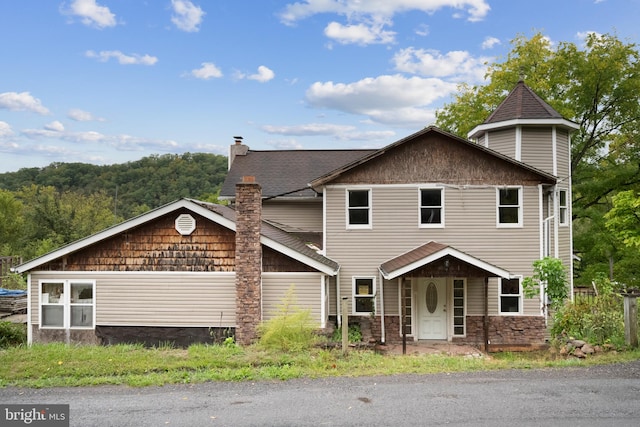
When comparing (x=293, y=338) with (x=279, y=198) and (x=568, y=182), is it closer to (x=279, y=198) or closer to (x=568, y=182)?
(x=279, y=198)

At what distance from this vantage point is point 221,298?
40.7 ft

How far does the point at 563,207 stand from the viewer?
1565 centimetres

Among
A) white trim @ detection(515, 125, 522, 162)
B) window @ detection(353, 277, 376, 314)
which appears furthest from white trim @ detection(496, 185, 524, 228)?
window @ detection(353, 277, 376, 314)

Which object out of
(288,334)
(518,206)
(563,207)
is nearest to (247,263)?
(288,334)

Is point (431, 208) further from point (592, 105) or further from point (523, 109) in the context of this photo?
point (592, 105)

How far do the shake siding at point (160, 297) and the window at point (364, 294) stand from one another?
173 inches

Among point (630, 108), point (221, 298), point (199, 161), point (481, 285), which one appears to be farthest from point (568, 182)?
point (199, 161)

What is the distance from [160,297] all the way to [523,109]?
13.6 meters

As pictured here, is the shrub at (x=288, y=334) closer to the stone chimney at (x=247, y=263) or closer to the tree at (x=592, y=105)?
the stone chimney at (x=247, y=263)

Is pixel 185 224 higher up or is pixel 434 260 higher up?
pixel 185 224

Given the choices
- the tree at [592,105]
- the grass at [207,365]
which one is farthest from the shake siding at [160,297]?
the tree at [592,105]

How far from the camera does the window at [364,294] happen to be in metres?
14.7

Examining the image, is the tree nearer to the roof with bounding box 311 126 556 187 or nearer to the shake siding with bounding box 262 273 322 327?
the roof with bounding box 311 126 556 187

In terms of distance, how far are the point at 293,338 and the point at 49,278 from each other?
25.1 ft
